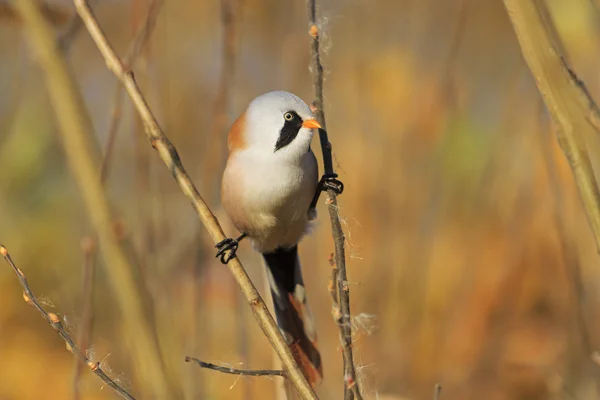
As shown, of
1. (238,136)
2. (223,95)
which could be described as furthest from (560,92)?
(238,136)

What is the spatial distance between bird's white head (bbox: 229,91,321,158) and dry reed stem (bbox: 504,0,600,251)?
0.93m

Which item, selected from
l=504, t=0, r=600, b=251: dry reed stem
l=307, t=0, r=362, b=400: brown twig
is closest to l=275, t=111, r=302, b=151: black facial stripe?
l=307, t=0, r=362, b=400: brown twig

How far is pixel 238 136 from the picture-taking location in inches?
80.9

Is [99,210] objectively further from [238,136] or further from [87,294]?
[238,136]

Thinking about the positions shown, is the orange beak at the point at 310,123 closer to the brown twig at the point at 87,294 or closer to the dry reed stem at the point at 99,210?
the brown twig at the point at 87,294

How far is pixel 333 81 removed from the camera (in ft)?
14.1

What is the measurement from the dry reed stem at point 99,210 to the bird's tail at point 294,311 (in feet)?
2.99

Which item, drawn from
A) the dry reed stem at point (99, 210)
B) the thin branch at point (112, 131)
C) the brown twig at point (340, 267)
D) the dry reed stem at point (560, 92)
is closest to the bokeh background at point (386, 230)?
the thin branch at point (112, 131)

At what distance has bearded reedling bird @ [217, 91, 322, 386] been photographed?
1928 mm

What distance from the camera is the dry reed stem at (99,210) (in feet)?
3.03

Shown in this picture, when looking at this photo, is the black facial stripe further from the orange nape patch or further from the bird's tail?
the bird's tail

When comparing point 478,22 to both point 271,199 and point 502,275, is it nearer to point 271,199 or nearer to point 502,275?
point 502,275

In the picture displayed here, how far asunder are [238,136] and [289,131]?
0.18m

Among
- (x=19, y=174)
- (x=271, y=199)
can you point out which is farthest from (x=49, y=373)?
(x=271, y=199)
